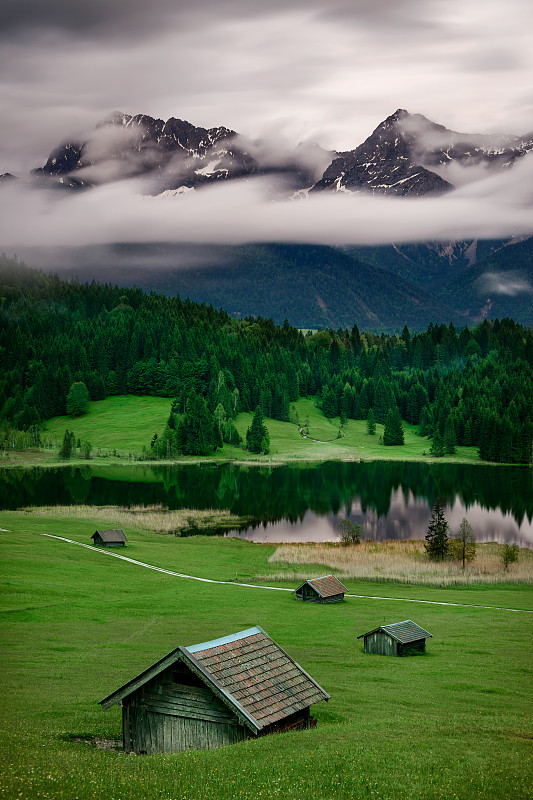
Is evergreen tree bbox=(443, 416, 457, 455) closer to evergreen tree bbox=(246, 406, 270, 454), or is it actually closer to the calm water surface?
the calm water surface

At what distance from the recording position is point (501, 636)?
43.0 meters

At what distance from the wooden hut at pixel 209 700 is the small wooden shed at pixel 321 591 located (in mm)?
29040

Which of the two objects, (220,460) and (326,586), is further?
(220,460)

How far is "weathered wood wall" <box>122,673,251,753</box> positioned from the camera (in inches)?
870

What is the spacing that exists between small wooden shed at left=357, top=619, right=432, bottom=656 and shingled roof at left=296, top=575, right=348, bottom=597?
41.6 ft

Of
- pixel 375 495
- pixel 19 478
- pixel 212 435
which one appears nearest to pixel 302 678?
pixel 375 495

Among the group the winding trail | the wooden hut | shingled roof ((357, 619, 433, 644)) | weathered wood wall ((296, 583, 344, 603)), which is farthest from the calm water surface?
the wooden hut

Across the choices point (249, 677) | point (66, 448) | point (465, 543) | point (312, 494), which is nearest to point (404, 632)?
point (249, 677)

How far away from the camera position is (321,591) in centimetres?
5319

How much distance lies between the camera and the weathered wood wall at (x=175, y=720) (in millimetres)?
22094

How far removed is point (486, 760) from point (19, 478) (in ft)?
423

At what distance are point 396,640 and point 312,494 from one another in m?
89.2

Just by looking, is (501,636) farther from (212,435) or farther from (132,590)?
(212,435)

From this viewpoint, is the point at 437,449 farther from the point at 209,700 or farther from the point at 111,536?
the point at 209,700
